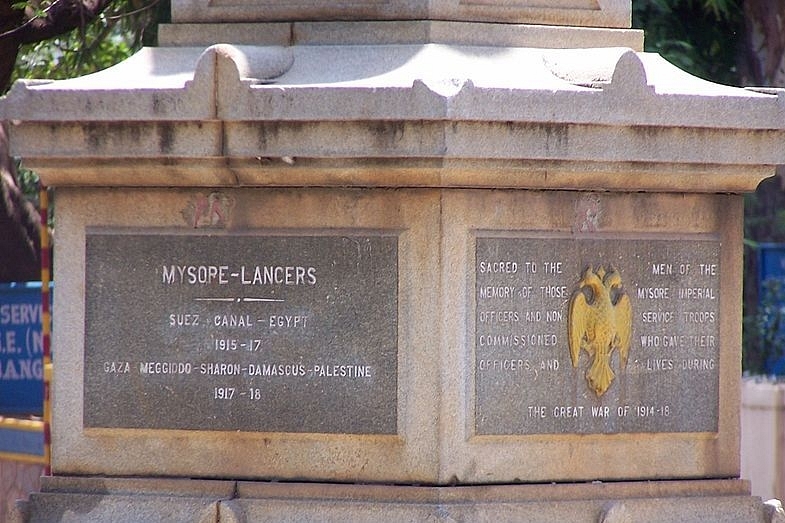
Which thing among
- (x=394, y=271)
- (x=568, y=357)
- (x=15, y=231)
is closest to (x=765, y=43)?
(x=15, y=231)

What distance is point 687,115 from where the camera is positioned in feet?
19.3

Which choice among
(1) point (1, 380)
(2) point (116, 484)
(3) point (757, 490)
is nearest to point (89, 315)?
(2) point (116, 484)

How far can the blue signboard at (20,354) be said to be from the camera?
1139 cm

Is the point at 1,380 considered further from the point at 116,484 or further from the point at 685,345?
the point at 685,345

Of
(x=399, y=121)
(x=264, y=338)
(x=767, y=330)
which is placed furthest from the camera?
(x=767, y=330)

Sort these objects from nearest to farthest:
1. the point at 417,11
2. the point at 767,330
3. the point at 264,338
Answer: the point at 264,338 → the point at 417,11 → the point at 767,330

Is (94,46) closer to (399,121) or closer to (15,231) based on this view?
(15,231)

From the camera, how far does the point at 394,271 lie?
19.0 ft

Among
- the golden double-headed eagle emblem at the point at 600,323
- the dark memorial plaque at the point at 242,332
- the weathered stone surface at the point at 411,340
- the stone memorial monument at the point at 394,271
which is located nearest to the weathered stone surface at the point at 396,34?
the stone memorial monument at the point at 394,271

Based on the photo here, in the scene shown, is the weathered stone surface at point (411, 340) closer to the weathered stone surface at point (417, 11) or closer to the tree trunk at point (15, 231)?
the weathered stone surface at point (417, 11)

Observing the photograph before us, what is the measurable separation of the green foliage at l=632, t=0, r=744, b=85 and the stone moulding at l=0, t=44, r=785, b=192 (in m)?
5.31

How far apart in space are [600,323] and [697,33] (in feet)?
23.7

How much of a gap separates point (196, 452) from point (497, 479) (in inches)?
42.8

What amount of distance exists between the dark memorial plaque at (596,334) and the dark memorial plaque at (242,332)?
37cm
